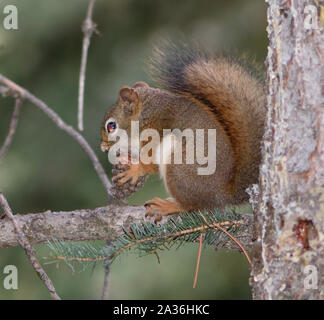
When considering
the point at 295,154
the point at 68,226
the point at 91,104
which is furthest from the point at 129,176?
the point at 91,104

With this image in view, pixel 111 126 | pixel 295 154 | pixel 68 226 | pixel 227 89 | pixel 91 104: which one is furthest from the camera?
pixel 91 104

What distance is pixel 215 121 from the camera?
1.96 metres

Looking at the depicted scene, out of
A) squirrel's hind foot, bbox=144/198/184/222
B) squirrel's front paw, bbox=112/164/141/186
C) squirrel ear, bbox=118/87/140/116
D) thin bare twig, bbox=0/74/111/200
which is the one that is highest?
squirrel ear, bbox=118/87/140/116

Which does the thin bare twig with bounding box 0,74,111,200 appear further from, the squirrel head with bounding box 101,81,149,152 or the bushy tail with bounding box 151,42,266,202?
the squirrel head with bounding box 101,81,149,152

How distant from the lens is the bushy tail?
6.19 feet

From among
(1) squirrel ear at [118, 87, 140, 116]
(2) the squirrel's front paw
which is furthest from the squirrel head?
(2) the squirrel's front paw

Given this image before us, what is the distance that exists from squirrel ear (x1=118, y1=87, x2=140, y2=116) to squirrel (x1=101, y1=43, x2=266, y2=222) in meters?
0.34

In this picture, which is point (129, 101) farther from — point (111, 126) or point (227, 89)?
point (227, 89)

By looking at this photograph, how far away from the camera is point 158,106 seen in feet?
7.54

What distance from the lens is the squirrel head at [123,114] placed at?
2327 millimetres

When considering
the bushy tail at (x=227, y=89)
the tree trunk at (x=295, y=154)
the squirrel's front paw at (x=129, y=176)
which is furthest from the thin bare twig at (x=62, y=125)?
the tree trunk at (x=295, y=154)

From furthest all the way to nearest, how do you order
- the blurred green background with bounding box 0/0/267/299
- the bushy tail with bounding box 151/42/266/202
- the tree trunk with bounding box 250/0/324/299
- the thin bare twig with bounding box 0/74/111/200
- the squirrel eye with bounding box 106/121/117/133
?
the blurred green background with bounding box 0/0/267/299 < the squirrel eye with bounding box 106/121/117/133 < the bushy tail with bounding box 151/42/266/202 < the thin bare twig with bounding box 0/74/111/200 < the tree trunk with bounding box 250/0/324/299

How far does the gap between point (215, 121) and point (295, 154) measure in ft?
2.52

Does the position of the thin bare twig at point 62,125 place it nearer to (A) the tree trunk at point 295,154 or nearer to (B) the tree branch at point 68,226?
(B) the tree branch at point 68,226
